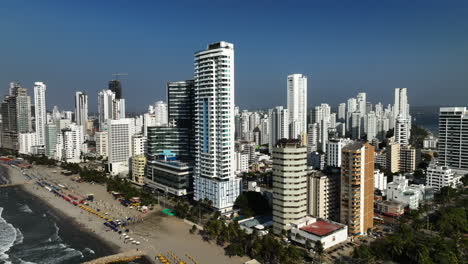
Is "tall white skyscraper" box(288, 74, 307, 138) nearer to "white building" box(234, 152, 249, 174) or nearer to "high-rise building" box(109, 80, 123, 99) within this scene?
"white building" box(234, 152, 249, 174)

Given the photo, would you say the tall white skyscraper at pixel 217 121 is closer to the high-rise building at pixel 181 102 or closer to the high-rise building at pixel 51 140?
the high-rise building at pixel 181 102

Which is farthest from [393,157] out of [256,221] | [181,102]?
[181,102]

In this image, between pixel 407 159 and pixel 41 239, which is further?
pixel 407 159

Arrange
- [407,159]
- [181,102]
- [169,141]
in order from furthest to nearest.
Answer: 1. [407,159]
2. [169,141]
3. [181,102]

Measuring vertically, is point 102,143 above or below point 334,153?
below

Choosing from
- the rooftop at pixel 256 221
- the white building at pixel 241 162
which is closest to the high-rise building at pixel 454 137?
the white building at pixel 241 162

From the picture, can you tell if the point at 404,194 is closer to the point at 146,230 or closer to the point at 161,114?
the point at 146,230

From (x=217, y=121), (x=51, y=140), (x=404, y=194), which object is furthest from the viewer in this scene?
(x=51, y=140)

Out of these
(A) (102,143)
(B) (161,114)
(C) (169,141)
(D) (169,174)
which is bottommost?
(D) (169,174)
